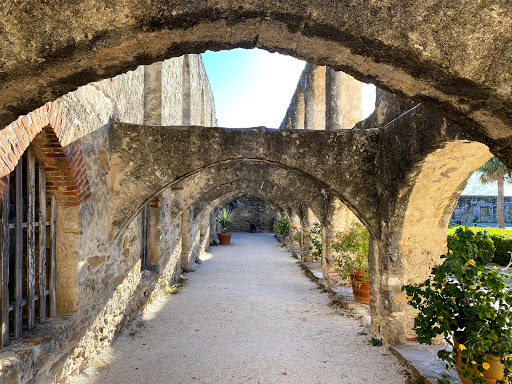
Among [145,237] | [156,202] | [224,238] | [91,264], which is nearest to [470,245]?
[91,264]

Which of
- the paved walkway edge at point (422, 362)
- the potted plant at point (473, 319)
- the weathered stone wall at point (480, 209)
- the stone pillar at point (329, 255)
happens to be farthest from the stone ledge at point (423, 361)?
the weathered stone wall at point (480, 209)

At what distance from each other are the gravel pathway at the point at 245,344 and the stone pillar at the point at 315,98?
3960mm

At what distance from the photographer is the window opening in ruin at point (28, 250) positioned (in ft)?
9.05

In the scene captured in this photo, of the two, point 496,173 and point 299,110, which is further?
point 496,173

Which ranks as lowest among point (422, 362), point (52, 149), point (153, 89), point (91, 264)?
point (422, 362)

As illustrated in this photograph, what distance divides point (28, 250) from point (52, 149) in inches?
33.8

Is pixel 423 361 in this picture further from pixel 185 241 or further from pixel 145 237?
pixel 185 241

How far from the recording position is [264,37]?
1528 mm

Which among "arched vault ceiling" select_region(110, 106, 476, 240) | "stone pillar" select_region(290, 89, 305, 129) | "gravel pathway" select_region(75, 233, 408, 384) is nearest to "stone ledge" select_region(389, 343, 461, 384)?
"gravel pathway" select_region(75, 233, 408, 384)

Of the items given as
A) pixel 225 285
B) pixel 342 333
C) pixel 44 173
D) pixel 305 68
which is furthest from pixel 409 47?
pixel 305 68

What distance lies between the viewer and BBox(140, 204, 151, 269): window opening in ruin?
620 centimetres

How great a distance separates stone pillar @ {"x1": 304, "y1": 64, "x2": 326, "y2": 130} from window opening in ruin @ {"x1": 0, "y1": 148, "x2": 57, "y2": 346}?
6711 mm

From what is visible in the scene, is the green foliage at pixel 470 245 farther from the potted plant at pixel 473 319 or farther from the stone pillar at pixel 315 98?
the stone pillar at pixel 315 98

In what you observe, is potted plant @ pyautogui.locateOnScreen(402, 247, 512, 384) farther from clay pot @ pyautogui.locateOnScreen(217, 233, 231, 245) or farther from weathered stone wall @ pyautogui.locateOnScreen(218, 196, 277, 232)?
weathered stone wall @ pyautogui.locateOnScreen(218, 196, 277, 232)
